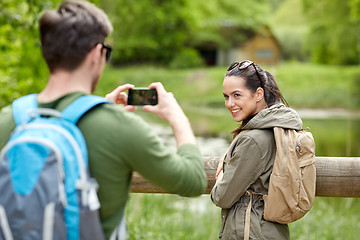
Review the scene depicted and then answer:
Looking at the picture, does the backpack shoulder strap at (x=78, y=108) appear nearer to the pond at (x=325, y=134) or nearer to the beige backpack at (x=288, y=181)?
the beige backpack at (x=288, y=181)

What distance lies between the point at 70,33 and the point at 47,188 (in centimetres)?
48

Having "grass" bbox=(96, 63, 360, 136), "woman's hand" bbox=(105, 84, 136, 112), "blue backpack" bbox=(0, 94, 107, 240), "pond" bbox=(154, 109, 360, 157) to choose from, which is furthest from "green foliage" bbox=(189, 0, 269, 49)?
"blue backpack" bbox=(0, 94, 107, 240)

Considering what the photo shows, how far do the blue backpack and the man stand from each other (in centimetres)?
9

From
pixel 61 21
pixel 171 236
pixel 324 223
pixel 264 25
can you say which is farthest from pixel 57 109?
pixel 264 25

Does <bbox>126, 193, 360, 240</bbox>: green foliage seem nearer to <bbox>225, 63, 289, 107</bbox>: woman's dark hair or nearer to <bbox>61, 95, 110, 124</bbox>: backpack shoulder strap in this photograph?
<bbox>225, 63, 289, 107</bbox>: woman's dark hair

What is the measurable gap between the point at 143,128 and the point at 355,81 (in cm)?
3150

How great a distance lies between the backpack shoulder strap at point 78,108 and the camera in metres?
1.39

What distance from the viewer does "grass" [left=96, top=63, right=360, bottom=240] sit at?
4117 millimetres

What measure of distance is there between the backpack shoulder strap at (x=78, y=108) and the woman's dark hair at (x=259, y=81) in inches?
44.1

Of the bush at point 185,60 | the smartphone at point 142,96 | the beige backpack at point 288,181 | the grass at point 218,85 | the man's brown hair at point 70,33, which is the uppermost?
the man's brown hair at point 70,33

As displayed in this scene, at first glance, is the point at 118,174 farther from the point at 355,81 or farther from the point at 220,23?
the point at 220,23

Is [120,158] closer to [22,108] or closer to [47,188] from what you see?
[47,188]

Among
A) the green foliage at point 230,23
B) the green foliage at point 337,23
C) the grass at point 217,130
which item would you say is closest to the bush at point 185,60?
the grass at point 217,130

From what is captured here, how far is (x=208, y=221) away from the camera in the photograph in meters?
4.80
